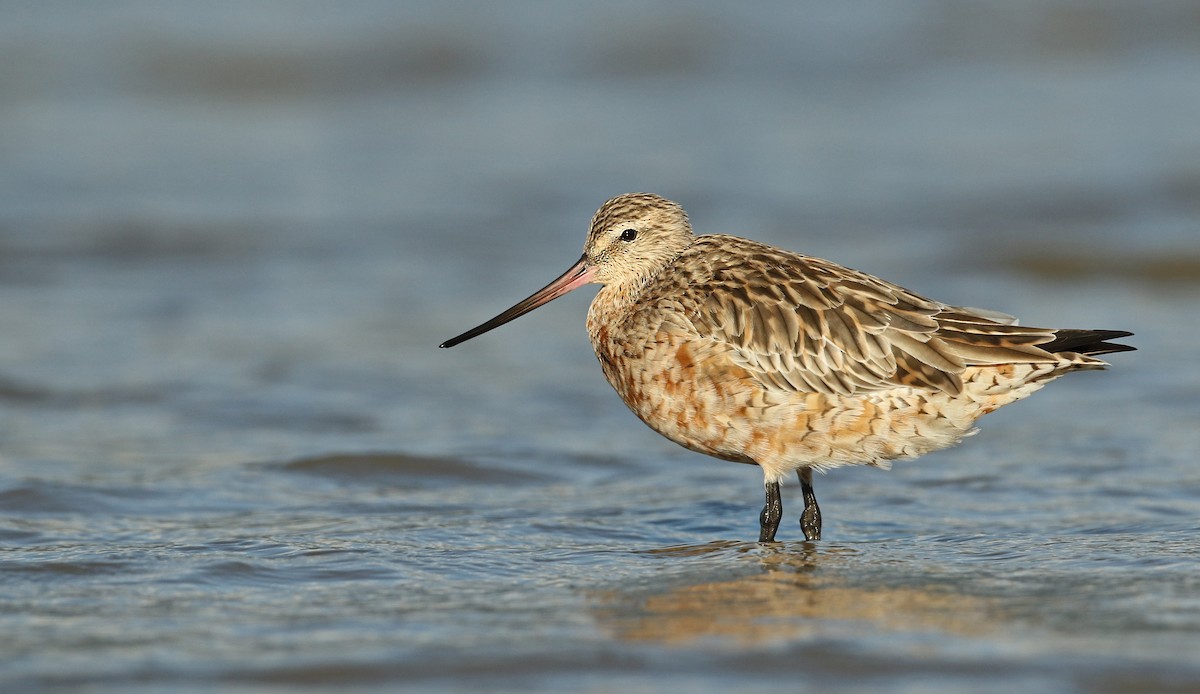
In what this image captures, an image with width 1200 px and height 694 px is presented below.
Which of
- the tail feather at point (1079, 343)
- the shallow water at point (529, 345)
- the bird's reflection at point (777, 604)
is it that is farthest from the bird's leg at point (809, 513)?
the tail feather at point (1079, 343)

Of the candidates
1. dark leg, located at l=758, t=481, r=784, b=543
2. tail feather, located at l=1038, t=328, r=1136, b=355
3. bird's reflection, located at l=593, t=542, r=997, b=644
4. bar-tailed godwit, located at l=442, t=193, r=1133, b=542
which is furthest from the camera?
dark leg, located at l=758, t=481, r=784, b=543

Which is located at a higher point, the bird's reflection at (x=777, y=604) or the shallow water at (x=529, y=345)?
the shallow water at (x=529, y=345)

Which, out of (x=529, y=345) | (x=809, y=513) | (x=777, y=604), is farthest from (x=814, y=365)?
(x=529, y=345)

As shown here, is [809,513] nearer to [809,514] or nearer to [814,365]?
[809,514]

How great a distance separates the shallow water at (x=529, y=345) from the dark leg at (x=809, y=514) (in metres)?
0.14

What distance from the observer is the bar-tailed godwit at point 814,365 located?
235 inches

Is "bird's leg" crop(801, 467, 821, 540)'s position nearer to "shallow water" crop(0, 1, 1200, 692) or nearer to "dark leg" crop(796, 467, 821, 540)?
"dark leg" crop(796, 467, 821, 540)

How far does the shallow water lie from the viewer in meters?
4.84

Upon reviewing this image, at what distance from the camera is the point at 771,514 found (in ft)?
20.6

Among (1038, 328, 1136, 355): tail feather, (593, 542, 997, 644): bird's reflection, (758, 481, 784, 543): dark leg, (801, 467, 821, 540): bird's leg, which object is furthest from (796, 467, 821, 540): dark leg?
(1038, 328, 1136, 355): tail feather

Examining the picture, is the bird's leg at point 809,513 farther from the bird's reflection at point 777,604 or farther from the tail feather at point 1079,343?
the tail feather at point 1079,343

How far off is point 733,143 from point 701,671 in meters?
10.9

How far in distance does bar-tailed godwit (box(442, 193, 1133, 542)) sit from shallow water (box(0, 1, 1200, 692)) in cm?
41

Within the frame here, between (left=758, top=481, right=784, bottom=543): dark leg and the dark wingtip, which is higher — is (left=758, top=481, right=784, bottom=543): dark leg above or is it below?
below
